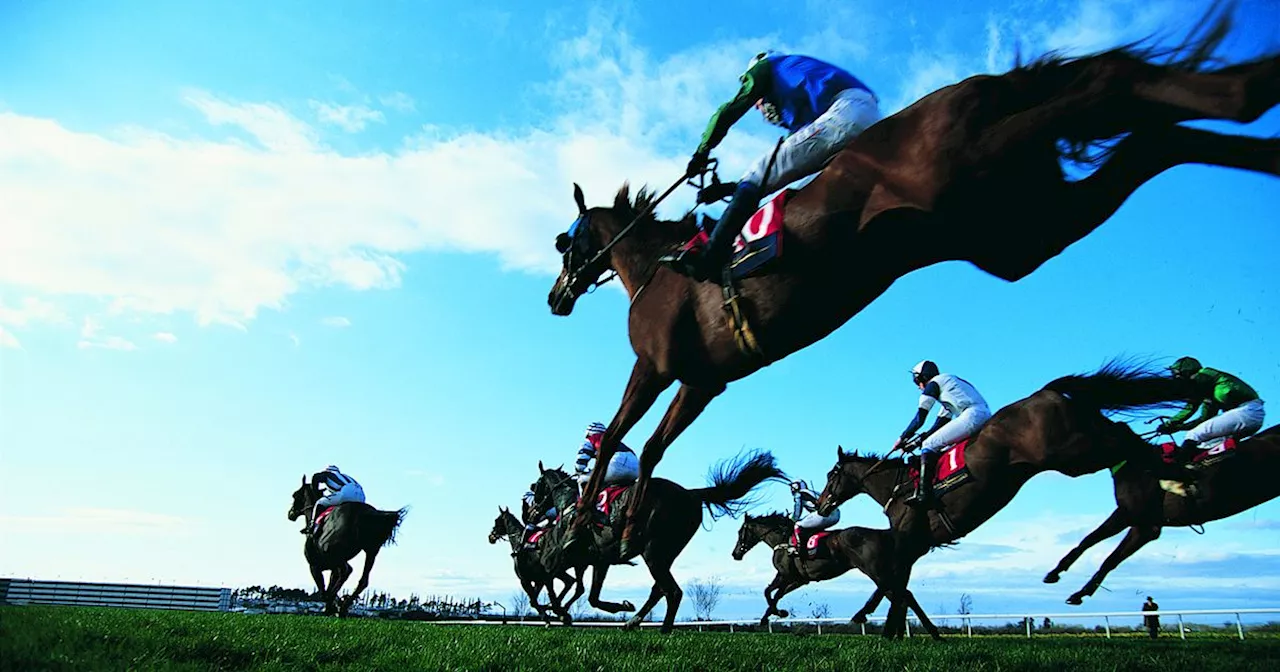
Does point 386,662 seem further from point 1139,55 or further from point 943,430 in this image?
point 943,430

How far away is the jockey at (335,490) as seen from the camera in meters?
16.2

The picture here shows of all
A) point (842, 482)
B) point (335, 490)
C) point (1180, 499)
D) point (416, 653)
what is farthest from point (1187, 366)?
point (335, 490)

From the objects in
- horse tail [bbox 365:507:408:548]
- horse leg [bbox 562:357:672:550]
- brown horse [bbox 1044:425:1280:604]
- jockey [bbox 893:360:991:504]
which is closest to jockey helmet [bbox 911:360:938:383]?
jockey [bbox 893:360:991:504]

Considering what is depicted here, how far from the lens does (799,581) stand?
16.7 metres

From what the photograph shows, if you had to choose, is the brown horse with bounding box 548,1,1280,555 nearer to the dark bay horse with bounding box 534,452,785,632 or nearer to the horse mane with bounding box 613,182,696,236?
the horse mane with bounding box 613,182,696,236

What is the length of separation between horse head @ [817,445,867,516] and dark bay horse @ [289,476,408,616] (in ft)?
30.5

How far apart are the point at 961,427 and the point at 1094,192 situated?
7238 millimetres

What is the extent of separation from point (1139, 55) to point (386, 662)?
507cm

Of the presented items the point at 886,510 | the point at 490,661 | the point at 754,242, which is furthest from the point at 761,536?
the point at 754,242

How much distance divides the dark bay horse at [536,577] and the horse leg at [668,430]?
1110 centimetres

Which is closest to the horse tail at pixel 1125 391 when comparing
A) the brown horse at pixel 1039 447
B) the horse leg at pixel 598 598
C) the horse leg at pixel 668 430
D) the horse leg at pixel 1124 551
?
the brown horse at pixel 1039 447

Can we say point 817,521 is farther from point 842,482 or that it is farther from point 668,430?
point 668,430

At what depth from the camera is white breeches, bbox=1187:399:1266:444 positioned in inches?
375

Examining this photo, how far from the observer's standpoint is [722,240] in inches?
153
